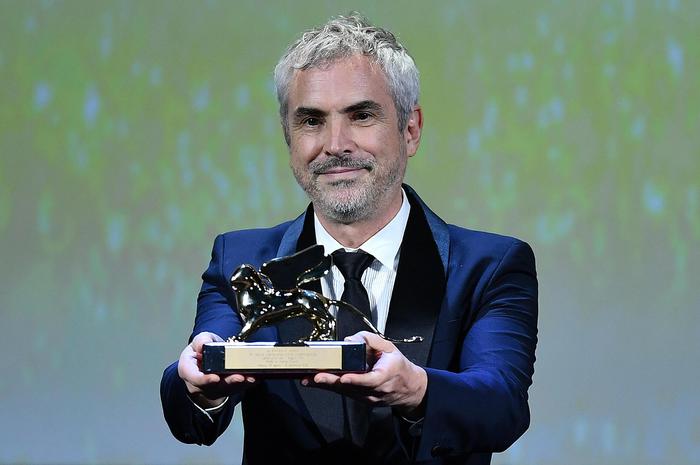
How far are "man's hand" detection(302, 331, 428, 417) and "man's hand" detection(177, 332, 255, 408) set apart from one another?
0.11 meters

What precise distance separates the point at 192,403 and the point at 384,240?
1.53 ft

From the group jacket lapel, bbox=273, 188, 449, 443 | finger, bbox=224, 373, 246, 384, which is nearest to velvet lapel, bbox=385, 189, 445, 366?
jacket lapel, bbox=273, 188, 449, 443

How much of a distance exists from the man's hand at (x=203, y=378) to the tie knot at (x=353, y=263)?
31cm

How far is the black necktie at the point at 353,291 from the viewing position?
1.99 meters

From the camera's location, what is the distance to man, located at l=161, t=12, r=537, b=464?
A: 6.28ft

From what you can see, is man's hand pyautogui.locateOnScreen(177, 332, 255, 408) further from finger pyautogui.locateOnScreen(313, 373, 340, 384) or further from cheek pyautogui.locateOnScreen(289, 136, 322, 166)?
cheek pyautogui.locateOnScreen(289, 136, 322, 166)

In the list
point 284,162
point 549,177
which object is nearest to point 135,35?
point 284,162

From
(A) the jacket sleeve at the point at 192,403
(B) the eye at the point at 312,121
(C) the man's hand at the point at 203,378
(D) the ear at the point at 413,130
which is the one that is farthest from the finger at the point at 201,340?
(D) the ear at the point at 413,130

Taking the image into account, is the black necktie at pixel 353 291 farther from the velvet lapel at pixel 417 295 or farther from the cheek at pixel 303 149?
the cheek at pixel 303 149

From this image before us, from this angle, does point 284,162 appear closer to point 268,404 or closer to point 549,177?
point 549,177

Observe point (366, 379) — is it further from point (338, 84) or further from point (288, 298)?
point (338, 84)

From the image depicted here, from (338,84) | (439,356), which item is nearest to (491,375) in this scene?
(439,356)

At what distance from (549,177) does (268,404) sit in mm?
1781

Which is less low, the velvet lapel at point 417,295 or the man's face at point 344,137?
the man's face at point 344,137
